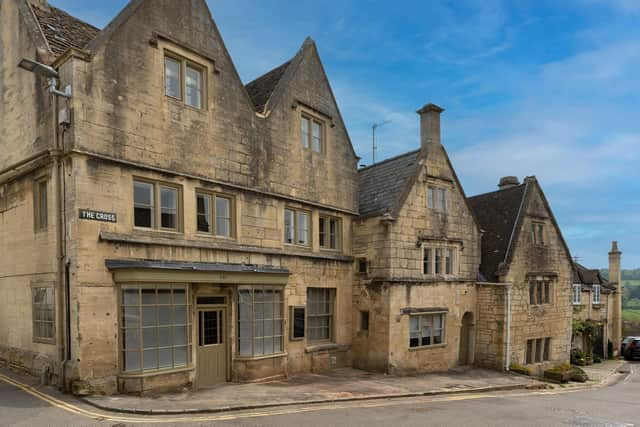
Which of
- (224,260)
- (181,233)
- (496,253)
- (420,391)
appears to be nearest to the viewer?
(181,233)

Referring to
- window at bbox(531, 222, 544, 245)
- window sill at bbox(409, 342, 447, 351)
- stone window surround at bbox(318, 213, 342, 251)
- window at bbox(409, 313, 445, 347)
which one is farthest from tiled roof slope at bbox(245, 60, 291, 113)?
window at bbox(531, 222, 544, 245)

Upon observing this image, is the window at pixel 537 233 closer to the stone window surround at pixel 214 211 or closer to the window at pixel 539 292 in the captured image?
the window at pixel 539 292

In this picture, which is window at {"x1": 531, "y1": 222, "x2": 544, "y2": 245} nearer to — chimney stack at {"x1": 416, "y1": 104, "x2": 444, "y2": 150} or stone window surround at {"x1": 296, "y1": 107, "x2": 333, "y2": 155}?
chimney stack at {"x1": 416, "y1": 104, "x2": 444, "y2": 150}

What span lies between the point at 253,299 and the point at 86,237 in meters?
5.32

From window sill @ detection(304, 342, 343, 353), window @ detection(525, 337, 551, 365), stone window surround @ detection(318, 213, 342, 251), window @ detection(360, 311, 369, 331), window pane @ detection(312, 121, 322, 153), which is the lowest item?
window @ detection(525, 337, 551, 365)

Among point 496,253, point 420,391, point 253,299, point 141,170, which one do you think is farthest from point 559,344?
point 141,170

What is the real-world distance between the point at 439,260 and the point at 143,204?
12953 millimetres

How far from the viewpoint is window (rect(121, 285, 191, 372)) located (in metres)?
10.9

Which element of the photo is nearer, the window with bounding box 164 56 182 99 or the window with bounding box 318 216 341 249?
the window with bounding box 164 56 182 99

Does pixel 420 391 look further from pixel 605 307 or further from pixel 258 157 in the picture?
pixel 605 307

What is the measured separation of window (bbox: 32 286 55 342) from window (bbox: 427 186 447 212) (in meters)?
14.3

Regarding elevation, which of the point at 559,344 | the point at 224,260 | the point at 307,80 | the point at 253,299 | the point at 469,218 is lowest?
the point at 559,344

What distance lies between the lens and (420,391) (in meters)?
14.3

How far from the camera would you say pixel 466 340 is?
21609 millimetres
